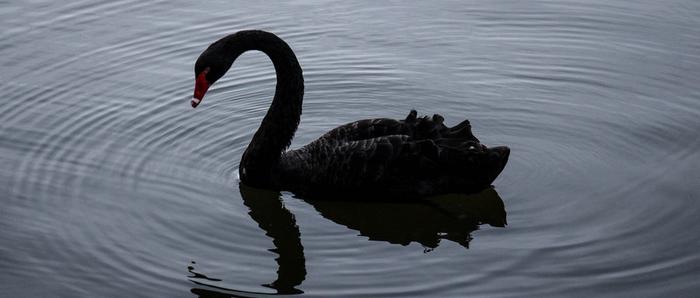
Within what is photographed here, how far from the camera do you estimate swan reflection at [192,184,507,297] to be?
255 inches

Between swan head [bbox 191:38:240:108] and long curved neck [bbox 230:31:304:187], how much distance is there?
0.13 m

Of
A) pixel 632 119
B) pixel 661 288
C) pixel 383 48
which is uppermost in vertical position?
pixel 383 48

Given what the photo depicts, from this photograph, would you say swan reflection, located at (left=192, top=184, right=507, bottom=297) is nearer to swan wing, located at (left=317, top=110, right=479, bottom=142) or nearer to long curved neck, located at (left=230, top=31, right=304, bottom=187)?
long curved neck, located at (left=230, top=31, right=304, bottom=187)

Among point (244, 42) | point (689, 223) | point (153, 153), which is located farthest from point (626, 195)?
point (153, 153)

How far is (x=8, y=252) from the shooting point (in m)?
6.38

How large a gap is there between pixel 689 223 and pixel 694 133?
1.32 metres

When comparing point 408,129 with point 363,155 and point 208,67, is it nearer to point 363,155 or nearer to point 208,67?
point 363,155

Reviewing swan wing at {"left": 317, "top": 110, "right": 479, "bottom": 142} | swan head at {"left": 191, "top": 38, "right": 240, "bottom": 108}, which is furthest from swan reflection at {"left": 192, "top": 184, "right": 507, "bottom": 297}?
swan head at {"left": 191, "top": 38, "right": 240, "bottom": 108}

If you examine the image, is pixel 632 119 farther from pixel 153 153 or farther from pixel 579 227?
pixel 153 153

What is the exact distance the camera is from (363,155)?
6.88 m

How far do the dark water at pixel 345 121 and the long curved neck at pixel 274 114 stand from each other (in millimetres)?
152

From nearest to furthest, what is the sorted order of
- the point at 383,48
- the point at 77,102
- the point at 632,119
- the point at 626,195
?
the point at 626,195, the point at 632,119, the point at 77,102, the point at 383,48

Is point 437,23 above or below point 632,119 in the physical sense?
above

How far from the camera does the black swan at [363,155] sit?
685 cm
